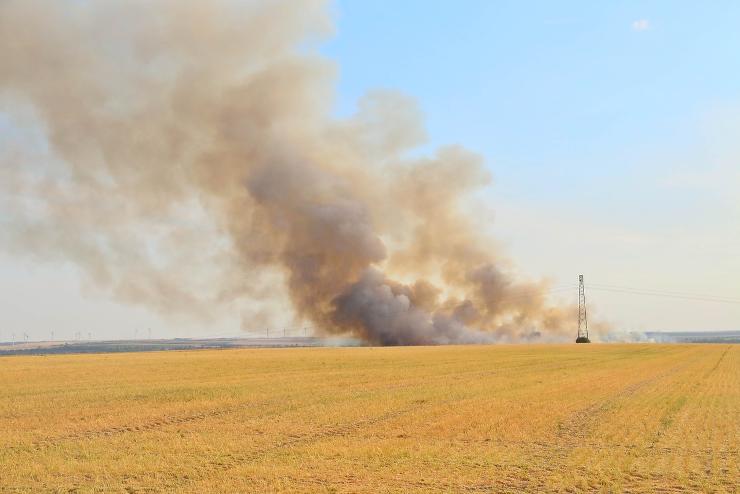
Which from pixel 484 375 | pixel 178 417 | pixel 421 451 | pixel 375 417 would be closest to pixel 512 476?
pixel 421 451

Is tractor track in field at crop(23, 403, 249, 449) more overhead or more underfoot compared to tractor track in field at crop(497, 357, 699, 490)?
more underfoot

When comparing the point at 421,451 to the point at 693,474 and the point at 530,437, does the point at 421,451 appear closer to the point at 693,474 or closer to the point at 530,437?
the point at 530,437

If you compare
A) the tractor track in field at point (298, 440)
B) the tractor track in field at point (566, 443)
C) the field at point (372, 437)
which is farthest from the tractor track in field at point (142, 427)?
the tractor track in field at point (566, 443)

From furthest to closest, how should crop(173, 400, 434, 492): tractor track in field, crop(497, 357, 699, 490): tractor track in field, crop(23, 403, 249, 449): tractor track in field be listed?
crop(23, 403, 249, 449): tractor track in field → crop(173, 400, 434, 492): tractor track in field → crop(497, 357, 699, 490): tractor track in field

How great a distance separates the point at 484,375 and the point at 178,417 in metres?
22.9

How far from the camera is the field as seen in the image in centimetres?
1405

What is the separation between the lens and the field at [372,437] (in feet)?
46.1

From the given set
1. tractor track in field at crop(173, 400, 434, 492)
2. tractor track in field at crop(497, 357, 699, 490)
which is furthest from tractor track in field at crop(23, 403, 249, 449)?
tractor track in field at crop(497, 357, 699, 490)

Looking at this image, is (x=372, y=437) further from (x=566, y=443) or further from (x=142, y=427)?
(x=142, y=427)

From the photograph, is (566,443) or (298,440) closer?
(566,443)

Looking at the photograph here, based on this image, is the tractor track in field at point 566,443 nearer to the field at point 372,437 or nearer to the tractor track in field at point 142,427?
the field at point 372,437

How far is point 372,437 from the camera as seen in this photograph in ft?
63.0

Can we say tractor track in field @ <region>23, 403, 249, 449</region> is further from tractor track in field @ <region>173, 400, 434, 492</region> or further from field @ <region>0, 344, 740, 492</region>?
tractor track in field @ <region>173, 400, 434, 492</region>

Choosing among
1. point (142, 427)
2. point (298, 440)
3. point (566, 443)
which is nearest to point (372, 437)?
point (298, 440)
